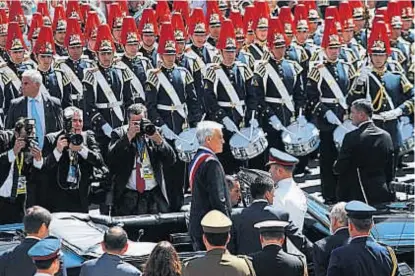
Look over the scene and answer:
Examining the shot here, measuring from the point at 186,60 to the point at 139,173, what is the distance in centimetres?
270

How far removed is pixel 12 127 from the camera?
387 inches

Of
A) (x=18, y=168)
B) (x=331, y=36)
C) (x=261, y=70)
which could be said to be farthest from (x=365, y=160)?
(x=331, y=36)

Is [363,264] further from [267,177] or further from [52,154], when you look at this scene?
[52,154]

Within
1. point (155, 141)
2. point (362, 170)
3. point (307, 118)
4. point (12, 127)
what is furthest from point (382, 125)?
point (12, 127)

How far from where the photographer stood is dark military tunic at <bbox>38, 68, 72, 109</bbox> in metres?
11.3

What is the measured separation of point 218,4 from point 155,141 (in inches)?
208

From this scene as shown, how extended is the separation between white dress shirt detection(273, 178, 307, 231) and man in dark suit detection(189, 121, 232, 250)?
1.05ft

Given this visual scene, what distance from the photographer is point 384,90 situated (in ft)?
38.0

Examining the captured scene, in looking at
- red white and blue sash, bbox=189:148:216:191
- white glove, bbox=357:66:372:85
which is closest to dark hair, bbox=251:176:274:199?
red white and blue sash, bbox=189:148:216:191

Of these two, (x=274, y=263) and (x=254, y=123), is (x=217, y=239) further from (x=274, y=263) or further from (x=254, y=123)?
(x=254, y=123)

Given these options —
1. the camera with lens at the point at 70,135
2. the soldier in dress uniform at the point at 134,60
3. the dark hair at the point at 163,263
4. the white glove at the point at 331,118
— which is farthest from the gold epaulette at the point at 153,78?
the dark hair at the point at 163,263

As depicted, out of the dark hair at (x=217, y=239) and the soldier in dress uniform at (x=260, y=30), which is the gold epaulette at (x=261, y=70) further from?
the dark hair at (x=217, y=239)

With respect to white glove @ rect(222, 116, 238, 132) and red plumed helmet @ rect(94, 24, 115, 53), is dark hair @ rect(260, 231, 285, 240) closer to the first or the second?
white glove @ rect(222, 116, 238, 132)

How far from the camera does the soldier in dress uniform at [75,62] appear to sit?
11.5m
